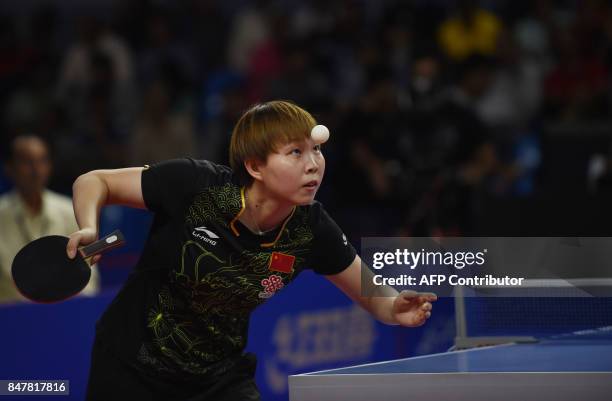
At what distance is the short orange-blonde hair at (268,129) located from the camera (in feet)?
9.76

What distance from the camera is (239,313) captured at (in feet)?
10.5

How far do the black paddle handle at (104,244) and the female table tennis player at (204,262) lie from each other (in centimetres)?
26

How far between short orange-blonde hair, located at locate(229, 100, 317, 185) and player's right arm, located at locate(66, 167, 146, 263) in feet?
1.02

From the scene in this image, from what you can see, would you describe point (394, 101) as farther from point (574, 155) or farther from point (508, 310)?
point (508, 310)

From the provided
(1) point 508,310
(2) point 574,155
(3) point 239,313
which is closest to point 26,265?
(3) point 239,313

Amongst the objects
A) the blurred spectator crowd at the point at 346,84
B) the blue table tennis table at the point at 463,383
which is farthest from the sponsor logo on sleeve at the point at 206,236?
the blurred spectator crowd at the point at 346,84

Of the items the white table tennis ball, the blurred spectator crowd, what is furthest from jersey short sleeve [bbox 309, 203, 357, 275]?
the blurred spectator crowd

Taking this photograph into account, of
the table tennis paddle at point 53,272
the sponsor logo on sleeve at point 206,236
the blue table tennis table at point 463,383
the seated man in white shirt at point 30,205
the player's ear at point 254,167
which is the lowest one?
the blue table tennis table at point 463,383

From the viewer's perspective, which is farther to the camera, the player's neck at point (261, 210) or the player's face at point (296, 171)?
the player's neck at point (261, 210)

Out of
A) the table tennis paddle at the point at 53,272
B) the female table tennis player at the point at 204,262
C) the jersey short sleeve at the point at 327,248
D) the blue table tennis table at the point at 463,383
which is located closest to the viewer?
the blue table tennis table at the point at 463,383

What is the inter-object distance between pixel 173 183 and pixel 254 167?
0.24m

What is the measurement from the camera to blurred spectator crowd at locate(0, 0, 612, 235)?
23.7 feet

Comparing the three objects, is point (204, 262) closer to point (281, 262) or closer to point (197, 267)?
point (197, 267)

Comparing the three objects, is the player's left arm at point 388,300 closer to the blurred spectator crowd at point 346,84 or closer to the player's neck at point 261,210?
the player's neck at point 261,210
